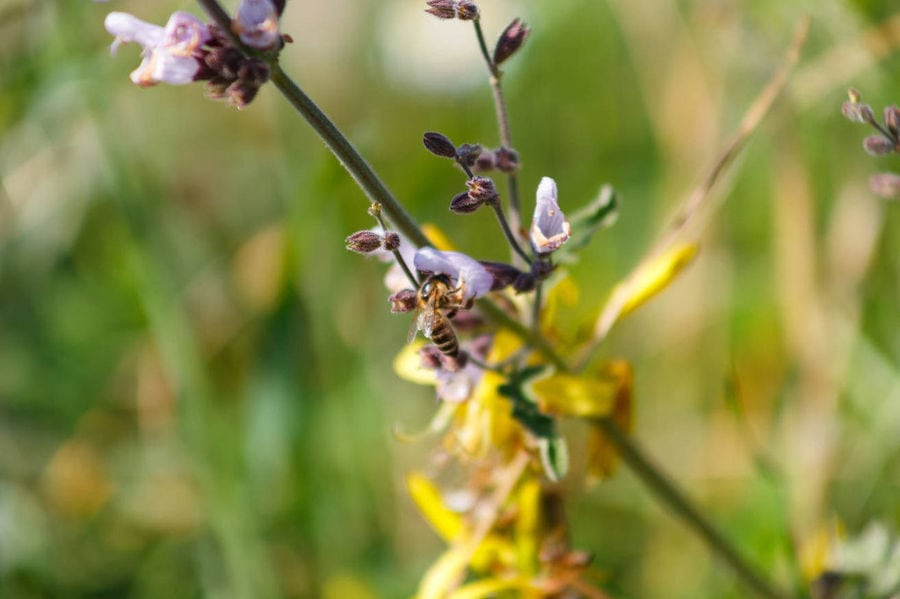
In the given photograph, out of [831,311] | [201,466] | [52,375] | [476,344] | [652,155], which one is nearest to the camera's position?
[476,344]

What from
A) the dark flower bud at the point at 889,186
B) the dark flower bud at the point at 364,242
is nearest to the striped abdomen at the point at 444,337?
the dark flower bud at the point at 364,242

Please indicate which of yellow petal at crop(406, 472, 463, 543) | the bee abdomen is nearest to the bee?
the bee abdomen

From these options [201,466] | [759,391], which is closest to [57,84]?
[201,466]

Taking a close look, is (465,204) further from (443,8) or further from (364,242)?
(443,8)

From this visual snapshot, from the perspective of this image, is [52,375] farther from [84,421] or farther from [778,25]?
[778,25]

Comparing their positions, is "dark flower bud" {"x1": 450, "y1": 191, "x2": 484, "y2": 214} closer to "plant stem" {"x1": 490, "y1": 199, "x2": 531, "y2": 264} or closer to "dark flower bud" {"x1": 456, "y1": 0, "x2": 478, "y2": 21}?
"plant stem" {"x1": 490, "y1": 199, "x2": 531, "y2": 264}

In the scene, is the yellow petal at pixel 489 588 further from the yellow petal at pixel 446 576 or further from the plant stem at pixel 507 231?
the plant stem at pixel 507 231
